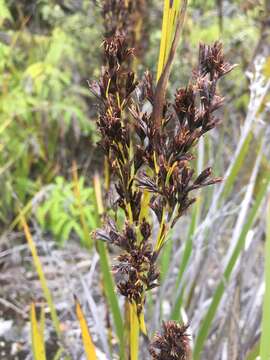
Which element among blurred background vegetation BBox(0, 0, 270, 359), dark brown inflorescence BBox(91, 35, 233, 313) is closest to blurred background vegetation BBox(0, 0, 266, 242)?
blurred background vegetation BBox(0, 0, 270, 359)

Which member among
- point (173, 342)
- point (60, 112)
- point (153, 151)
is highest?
point (60, 112)

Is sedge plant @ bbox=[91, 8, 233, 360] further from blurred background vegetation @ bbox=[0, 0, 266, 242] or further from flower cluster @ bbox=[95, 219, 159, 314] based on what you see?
blurred background vegetation @ bbox=[0, 0, 266, 242]

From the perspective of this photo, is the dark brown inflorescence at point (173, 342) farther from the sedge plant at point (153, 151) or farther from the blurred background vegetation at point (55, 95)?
the blurred background vegetation at point (55, 95)

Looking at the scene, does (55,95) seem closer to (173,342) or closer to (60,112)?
(60,112)

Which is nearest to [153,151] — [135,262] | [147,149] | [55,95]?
[147,149]

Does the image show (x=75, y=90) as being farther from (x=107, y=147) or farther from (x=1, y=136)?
(x=107, y=147)

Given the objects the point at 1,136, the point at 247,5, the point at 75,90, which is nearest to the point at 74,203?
the point at 1,136

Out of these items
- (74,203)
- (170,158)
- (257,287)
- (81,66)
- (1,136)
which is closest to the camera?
(170,158)

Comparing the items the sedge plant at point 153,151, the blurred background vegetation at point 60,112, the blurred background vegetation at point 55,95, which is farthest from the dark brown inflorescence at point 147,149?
the blurred background vegetation at point 55,95
